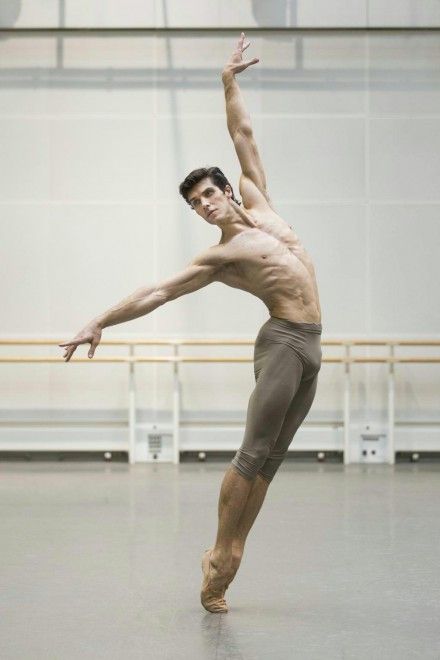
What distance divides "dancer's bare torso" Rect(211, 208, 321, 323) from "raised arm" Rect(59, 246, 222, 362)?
6 cm

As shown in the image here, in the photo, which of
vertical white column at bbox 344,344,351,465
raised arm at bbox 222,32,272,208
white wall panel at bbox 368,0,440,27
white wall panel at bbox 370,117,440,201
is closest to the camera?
raised arm at bbox 222,32,272,208

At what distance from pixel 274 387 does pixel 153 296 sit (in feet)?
1.77

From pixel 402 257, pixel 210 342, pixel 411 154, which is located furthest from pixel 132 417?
pixel 411 154

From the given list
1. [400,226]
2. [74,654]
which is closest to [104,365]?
[400,226]

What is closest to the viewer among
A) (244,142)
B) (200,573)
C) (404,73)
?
(244,142)

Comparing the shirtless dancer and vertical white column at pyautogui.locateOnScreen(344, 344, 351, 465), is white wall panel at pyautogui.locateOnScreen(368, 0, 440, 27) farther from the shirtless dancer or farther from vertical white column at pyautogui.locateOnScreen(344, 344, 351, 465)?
the shirtless dancer

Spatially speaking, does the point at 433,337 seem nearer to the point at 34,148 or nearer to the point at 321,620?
the point at 34,148

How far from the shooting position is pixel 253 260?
3842mm

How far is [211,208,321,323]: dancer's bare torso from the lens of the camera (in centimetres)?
384

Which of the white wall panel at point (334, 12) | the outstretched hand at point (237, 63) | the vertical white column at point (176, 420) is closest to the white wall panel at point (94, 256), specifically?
the vertical white column at point (176, 420)

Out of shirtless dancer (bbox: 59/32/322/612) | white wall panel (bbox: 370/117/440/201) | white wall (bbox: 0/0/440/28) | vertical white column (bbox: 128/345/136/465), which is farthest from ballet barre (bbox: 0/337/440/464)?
shirtless dancer (bbox: 59/32/322/612)

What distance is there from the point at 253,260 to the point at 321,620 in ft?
4.25

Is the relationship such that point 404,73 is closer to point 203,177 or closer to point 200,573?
point 203,177

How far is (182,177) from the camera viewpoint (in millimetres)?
9445
